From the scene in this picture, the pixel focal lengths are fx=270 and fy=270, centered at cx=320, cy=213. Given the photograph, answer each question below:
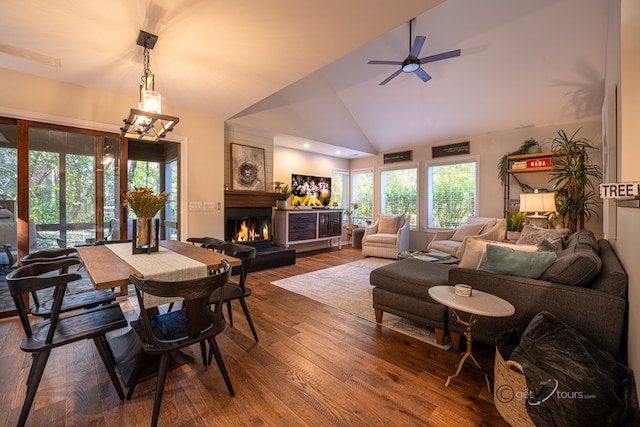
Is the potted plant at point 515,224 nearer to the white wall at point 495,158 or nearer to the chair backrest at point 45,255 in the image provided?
the white wall at point 495,158

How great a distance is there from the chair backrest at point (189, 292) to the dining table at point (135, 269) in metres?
0.24

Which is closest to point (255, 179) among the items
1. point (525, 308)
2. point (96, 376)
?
point (96, 376)

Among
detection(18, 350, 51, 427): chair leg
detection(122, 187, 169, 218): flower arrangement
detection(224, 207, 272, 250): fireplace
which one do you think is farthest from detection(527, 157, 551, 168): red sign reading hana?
detection(18, 350, 51, 427): chair leg

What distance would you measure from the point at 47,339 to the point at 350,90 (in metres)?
5.90

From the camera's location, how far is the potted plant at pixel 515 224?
180 inches

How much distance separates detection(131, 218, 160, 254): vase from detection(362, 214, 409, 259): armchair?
435cm

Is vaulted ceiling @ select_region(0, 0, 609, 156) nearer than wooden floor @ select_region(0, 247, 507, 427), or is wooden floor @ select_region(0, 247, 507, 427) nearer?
wooden floor @ select_region(0, 247, 507, 427)

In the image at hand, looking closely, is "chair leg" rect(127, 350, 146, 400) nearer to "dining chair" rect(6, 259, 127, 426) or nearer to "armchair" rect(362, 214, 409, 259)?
"dining chair" rect(6, 259, 127, 426)

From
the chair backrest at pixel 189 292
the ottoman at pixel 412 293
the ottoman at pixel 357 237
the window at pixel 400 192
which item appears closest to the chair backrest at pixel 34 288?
the chair backrest at pixel 189 292

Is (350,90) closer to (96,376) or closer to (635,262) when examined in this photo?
(635,262)

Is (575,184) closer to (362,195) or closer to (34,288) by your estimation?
(362,195)

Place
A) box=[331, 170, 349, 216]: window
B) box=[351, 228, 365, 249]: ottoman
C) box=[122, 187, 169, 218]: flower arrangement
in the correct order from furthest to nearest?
1. box=[331, 170, 349, 216]: window
2. box=[351, 228, 365, 249]: ottoman
3. box=[122, 187, 169, 218]: flower arrangement

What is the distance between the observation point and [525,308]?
1817mm

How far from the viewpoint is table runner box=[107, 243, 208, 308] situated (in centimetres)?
170
